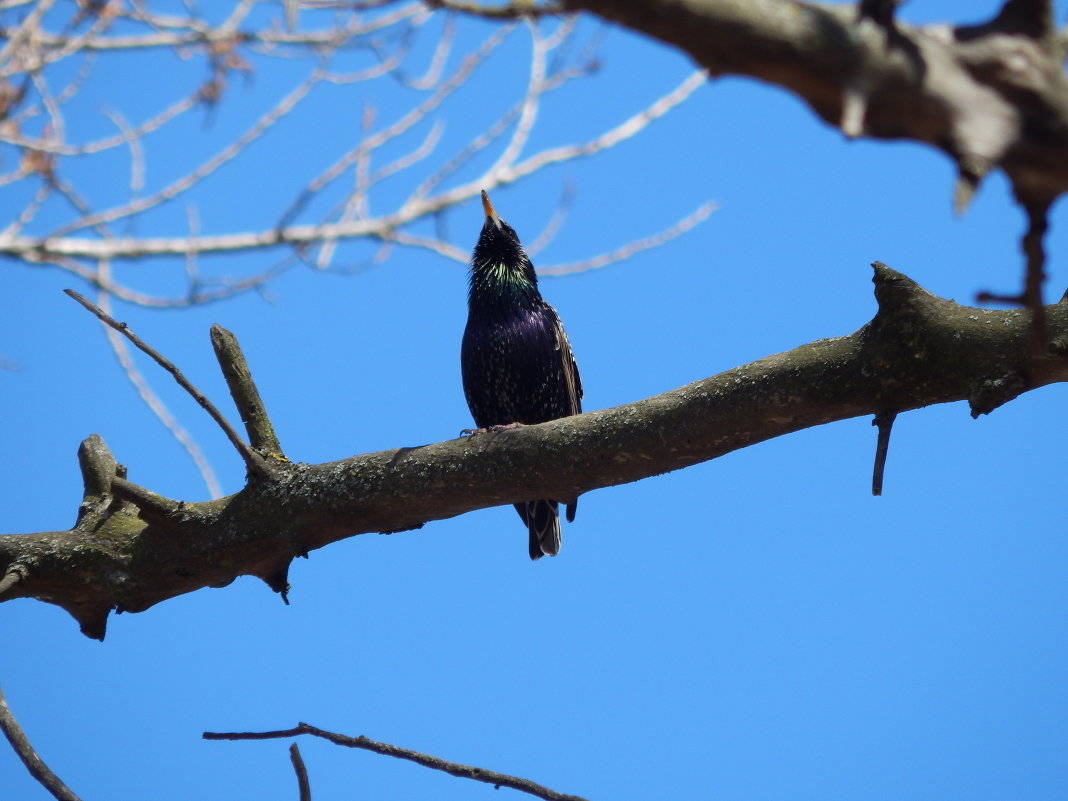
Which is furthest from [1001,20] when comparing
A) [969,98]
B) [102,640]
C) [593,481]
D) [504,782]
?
[102,640]

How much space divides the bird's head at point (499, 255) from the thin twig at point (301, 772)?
3.93 metres

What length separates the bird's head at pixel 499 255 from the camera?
242 inches

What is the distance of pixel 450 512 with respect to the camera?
3439mm

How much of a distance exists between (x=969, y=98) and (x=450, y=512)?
96.1 inches

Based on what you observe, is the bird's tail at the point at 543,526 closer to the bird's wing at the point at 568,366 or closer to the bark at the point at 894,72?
the bird's wing at the point at 568,366

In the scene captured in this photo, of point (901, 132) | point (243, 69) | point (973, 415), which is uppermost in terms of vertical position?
point (243, 69)

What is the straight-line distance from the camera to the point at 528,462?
3.28 metres

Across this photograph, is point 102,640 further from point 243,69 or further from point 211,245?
point 243,69

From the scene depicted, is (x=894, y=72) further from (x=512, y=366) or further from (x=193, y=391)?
(x=512, y=366)

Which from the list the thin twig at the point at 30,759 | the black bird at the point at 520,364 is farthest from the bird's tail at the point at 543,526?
the thin twig at the point at 30,759

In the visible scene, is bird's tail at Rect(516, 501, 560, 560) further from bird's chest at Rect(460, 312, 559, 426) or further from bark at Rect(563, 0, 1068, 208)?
bark at Rect(563, 0, 1068, 208)

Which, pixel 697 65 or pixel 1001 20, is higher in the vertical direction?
pixel 1001 20

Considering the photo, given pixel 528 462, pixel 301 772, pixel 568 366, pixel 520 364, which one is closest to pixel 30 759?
pixel 301 772

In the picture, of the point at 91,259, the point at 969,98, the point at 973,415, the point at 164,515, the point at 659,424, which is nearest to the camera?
the point at 969,98
